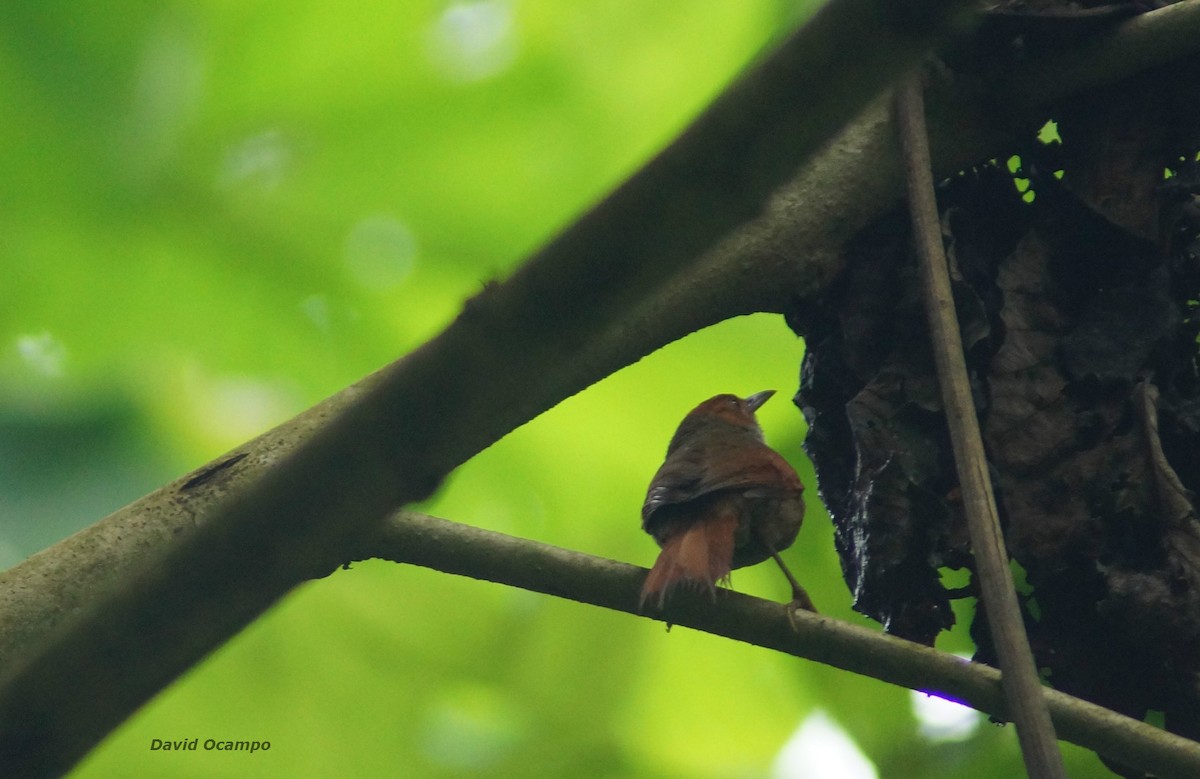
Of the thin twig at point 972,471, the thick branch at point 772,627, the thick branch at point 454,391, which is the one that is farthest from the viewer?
the thick branch at point 772,627

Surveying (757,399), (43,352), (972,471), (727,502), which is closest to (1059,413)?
(972,471)

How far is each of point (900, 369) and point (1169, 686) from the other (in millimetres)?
689

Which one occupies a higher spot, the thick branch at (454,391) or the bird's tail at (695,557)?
the bird's tail at (695,557)

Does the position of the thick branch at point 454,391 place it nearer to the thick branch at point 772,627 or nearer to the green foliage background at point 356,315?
the thick branch at point 772,627

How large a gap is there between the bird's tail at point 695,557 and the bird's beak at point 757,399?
74 cm

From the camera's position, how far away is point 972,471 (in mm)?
1744

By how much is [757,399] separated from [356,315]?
1.12 m

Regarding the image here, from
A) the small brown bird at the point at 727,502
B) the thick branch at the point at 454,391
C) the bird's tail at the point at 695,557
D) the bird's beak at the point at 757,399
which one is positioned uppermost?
the bird's beak at the point at 757,399

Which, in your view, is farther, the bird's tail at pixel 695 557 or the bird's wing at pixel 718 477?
the bird's wing at pixel 718 477

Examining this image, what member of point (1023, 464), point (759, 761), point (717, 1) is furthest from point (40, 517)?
point (1023, 464)

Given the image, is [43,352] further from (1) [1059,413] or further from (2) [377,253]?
(1) [1059,413]

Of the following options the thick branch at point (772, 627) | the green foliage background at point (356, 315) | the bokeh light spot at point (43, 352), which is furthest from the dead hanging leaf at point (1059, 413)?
the bokeh light spot at point (43, 352)

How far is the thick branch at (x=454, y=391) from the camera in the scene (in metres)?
0.94

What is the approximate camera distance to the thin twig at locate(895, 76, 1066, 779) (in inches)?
57.9
